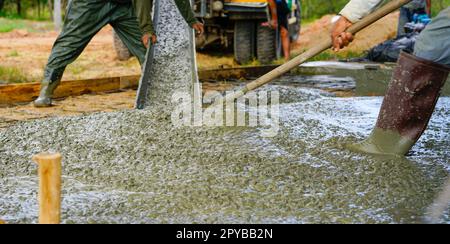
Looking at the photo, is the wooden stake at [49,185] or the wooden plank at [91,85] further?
the wooden plank at [91,85]

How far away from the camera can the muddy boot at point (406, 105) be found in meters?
3.25

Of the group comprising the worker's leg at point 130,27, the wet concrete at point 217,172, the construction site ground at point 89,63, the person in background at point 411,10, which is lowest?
the construction site ground at point 89,63

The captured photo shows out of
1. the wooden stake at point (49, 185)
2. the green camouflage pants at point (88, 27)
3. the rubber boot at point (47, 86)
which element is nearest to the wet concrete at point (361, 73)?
the green camouflage pants at point (88, 27)

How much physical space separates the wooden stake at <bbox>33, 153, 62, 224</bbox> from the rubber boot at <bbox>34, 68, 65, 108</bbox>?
10.7 ft

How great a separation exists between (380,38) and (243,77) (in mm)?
5312

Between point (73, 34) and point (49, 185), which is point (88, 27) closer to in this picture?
point (73, 34)

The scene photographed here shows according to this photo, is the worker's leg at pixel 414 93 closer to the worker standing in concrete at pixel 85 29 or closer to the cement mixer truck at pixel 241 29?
the worker standing in concrete at pixel 85 29

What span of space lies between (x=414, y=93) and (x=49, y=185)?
2021 millimetres

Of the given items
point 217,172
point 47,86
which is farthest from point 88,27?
point 217,172

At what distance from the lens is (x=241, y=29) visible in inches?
346

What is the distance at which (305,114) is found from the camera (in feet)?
14.6

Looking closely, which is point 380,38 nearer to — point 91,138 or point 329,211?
point 91,138

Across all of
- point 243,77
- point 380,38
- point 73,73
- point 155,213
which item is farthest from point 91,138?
point 380,38

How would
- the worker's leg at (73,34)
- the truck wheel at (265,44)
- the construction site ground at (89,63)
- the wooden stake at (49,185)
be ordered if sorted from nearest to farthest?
the wooden stake at (49,185) → the worker's leg at (73,34) → the construction site ground at (89,63) → the truck wheel at (265,44)
